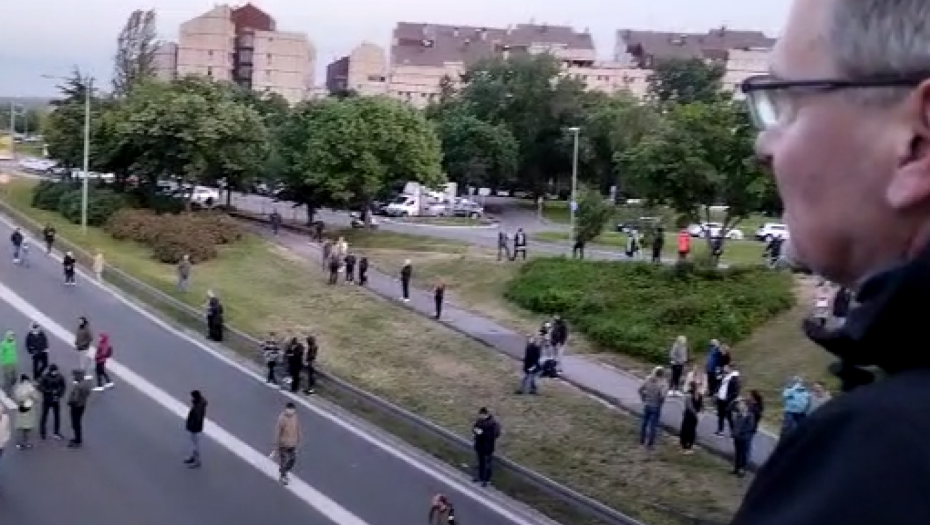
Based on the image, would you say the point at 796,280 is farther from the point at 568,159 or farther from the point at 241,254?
the point at 568,159

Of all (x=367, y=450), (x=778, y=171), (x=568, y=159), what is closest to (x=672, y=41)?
(x=568, y=159)

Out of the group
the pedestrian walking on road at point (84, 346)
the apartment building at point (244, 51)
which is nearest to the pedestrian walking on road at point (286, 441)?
the pedestrian walking on road at point (84, 346)

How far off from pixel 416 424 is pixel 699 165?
15238 millimetres

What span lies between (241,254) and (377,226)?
945 centimetres

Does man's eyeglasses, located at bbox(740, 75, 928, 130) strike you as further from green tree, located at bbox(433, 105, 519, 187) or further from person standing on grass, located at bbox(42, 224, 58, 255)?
green tree, located at bbox(433, 105, 519, 187)

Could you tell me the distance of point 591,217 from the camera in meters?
38.8

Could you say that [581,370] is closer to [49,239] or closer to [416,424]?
[416,424]

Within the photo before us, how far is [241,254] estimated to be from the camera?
139ft

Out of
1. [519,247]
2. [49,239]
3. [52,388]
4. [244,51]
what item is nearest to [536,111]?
[519,247]

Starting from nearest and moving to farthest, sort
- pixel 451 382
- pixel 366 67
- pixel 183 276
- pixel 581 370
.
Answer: pixel 451 382, pixel 581 370, pixel 183 276, pixel 366 67

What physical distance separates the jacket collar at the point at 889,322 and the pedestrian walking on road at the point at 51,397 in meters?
19.0

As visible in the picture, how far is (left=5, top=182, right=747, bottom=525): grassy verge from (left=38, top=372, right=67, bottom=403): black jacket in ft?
21.3

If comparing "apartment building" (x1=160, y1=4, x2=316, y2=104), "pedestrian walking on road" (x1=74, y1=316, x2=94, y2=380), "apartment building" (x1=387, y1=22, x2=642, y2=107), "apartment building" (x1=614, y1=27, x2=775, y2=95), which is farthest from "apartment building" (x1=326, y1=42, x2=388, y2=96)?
"pedestrian walking on road" (x1=74, y1=316, x2=94, y2=380)

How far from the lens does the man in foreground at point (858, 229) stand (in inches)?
40.7
